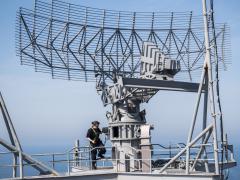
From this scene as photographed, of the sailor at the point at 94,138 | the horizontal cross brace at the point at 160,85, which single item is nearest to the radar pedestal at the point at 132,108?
the sailor at the point at 94,138

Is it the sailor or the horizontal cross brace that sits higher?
the horizontal cross brace

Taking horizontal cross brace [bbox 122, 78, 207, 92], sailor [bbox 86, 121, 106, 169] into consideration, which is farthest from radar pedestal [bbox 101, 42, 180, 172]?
horizontal cross brace [bbox 122, 78, 207, 92]

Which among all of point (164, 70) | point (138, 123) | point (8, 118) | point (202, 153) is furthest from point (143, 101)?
point (8, 118)

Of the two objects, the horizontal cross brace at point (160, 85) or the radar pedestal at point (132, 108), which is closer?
the horizontal cross brace at point (160, 85)

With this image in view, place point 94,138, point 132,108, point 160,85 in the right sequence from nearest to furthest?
point 160,85 < point 94,138 < point 132,108

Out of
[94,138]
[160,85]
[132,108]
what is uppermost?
[160,85]

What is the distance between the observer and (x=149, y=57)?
2203 centimetres

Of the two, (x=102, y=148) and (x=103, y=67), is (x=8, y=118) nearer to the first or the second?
(x=102, y=148)

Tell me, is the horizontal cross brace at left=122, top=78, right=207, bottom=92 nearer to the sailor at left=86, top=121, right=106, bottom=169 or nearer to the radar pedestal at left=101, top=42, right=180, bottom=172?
the radar pedestal at left=101, top=42, right=180, bottom=172

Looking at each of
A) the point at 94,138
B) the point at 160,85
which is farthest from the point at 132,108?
the point at 160,85

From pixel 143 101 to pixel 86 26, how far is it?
598 centimetres

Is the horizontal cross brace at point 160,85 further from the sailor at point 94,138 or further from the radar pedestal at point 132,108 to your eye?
the sailor at point 94,138

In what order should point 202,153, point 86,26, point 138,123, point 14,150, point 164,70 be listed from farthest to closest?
1. point 86,26
2. point 138,123
3. point 164,70
4. point 202,153
5. point 14,150

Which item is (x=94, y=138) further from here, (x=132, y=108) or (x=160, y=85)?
(x=160, y=85)
